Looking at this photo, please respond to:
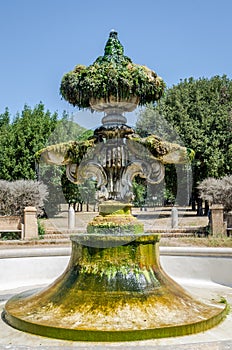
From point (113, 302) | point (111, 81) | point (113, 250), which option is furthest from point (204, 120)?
point (113, 302)

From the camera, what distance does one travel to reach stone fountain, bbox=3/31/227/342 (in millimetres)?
4957

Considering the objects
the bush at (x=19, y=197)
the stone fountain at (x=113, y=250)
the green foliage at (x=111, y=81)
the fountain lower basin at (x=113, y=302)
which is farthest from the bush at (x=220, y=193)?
the fountain lower basin at (x=113, y=302)

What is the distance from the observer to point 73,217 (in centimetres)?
2344

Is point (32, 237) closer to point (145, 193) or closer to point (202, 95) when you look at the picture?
point (145, 193)

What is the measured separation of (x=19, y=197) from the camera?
24.0 m

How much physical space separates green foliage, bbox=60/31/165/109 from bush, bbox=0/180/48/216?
17823 millimetres

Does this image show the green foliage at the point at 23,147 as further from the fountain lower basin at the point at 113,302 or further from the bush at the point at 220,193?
the fountain lower basin at the point at 113,302

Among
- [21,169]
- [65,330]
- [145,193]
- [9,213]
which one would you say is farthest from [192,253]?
[21,169]

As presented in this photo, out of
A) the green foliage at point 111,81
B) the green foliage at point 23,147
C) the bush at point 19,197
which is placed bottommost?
the bush at point 19,197

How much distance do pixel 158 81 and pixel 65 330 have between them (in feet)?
12.0

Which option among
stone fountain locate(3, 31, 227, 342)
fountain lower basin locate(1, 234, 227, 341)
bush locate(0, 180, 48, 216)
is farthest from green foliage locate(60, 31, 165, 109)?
bush locate(0, 180, 48, 216)

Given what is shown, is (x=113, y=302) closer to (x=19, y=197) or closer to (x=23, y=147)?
(x=19, y=197)

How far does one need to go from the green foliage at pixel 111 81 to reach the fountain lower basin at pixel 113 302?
2.01 metres

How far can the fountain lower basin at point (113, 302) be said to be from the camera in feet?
15.7
